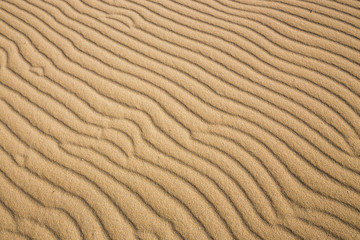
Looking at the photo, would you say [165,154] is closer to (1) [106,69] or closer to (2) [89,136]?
(2) [89,136]

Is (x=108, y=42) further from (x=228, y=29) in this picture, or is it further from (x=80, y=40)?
(x=228, y=29)

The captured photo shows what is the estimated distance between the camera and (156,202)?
205 cm

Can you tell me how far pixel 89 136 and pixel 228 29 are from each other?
1896mm

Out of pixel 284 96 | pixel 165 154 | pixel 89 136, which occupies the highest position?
pixel 284 96

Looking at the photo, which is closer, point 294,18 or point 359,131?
point 359,131

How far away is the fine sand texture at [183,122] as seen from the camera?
1.99 meters

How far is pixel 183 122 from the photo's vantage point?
2422 mm

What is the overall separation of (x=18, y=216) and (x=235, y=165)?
5.42 feet

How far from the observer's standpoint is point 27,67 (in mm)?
2834

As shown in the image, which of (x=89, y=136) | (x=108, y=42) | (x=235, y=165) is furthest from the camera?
(x=108, y=42)

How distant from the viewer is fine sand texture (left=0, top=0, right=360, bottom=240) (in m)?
1.99

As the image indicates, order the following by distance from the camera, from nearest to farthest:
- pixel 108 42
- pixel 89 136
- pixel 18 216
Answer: pixel 18 216 < pixel 89 136 < pixel 108 42

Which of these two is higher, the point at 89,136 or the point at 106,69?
the point at 106,69

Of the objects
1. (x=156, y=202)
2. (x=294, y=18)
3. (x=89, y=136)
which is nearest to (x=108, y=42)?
A: (x=89, y=136)
